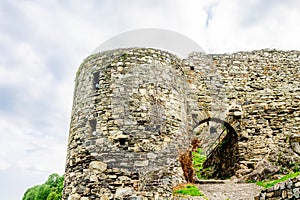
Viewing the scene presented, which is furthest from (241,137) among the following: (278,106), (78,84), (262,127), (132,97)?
(78,84)

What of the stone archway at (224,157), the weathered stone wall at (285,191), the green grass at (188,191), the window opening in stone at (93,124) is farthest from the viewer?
the stone archway at (224,157)

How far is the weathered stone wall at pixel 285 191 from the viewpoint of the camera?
6055mm

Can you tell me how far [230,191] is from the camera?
29.3 ft

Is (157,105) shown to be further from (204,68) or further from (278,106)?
(278,106)

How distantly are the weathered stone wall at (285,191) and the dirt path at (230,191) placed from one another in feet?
4.65

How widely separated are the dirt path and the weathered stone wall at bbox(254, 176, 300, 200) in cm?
142

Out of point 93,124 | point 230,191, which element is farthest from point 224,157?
point 93,124

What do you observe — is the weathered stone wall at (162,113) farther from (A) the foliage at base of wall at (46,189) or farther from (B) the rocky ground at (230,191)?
(A) the foliage at base of wall at (46,189)

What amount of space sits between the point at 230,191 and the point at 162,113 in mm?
2867

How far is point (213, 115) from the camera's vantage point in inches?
468

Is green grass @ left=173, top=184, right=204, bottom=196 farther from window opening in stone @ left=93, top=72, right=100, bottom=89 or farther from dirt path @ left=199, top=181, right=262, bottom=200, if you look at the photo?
window opening in stone @ left=93, top=72, right=100, bottom=89

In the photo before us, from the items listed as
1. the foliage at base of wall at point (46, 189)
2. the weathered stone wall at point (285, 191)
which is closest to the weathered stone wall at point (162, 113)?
the weathered stone wall at point (285, 191)

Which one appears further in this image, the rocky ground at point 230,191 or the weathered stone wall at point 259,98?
the weathered stone wall at point 259,98

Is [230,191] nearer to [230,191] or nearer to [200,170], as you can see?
[230,191]
